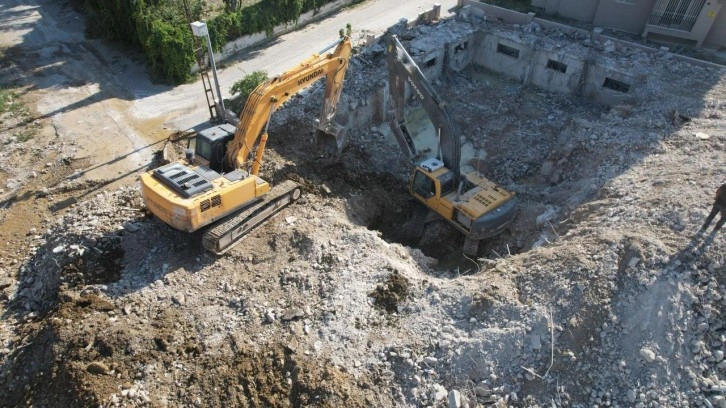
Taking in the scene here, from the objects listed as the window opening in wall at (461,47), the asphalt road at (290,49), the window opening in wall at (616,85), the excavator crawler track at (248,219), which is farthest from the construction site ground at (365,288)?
the window opening in wall at (461,47)

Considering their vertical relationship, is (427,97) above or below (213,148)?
above

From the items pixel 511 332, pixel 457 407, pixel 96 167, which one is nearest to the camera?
pixel 457 407

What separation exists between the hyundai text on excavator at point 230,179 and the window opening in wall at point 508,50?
986 centimetres

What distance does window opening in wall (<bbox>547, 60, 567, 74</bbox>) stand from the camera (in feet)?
64.8

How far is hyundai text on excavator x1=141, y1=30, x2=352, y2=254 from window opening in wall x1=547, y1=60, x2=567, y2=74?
33.1 ft

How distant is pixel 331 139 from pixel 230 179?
4.38m

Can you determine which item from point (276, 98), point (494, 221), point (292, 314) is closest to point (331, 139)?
point (276, 98)

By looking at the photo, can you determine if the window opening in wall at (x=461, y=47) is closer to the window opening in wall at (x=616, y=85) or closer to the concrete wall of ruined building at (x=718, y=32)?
the window opening in wall at (x=616, y=85)

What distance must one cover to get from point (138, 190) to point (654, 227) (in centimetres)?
1258

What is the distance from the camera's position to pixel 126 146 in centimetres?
1549

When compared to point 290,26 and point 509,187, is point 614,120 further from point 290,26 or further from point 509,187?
point 290,26

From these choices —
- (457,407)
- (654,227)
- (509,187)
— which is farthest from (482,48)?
(457,407)

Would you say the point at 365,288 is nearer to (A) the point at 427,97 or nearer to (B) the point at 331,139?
(A) the point at 427,97

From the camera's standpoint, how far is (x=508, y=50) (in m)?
21.1
